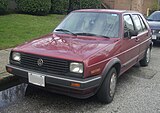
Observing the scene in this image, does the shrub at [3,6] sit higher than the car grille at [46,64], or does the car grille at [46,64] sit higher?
the shrub at [3,6]

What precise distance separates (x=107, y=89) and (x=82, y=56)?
80cm

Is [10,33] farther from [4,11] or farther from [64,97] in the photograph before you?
[64,97]

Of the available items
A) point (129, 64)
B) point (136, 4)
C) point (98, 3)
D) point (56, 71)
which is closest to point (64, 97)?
point (56, 71)

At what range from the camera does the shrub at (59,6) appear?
14688 mm

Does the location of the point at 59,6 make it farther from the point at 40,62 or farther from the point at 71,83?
the point at 71,83

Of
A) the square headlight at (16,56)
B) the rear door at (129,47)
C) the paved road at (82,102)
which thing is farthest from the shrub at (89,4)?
the square headlight at (16,56)

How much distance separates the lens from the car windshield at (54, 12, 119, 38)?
487 centimetres

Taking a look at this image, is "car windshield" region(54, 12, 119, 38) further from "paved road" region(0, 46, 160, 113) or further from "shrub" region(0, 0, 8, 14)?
"shrub" region(0, 0, 8, 14)

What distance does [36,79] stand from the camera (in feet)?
12.8

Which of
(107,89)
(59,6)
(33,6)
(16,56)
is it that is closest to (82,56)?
(107,89)

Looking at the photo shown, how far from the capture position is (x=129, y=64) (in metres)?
5.30

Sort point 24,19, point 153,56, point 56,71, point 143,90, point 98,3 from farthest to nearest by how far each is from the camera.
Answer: point 98,3, point 24,19, point 153,56, point 143,90, point 56,71

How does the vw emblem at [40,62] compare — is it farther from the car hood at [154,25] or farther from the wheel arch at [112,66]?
the car hood at [154,25]

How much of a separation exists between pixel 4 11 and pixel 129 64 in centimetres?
865
